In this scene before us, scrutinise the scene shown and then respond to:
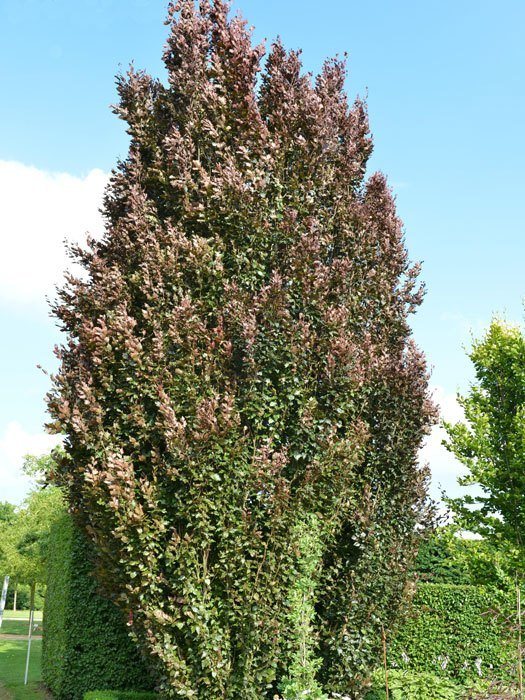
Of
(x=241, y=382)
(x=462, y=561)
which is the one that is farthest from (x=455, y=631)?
(x=241, y=382)

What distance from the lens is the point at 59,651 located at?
44.6 ft

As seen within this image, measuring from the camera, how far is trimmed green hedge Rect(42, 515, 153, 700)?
38.7 feet

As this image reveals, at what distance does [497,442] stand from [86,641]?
37.1 feet

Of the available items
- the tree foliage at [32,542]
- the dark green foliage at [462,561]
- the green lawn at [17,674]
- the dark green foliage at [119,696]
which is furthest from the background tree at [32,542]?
the dark green foliage at [462,561]

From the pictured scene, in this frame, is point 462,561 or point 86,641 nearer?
point 86,641

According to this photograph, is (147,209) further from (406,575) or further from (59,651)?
(59,651)

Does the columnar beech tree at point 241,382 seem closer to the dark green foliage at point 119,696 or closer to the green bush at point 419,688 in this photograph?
the green bush at point 419,688

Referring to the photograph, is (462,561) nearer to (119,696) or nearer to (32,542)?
(119,696)

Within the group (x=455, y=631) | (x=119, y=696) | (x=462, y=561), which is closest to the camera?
(x=119, y=696)

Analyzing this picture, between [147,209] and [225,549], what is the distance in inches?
180

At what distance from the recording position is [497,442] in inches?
680

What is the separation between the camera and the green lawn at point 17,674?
16.2 m

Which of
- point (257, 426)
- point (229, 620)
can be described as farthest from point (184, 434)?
point (229, 620)

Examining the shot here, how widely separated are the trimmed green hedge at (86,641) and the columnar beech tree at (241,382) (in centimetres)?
416
